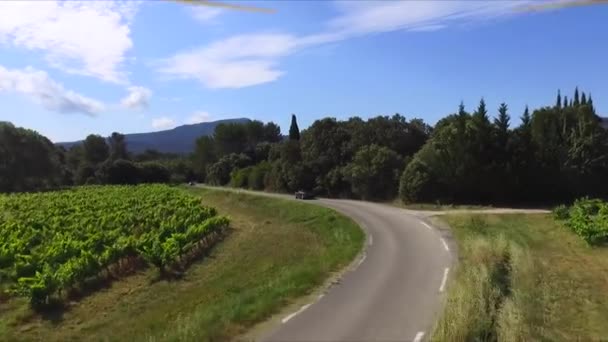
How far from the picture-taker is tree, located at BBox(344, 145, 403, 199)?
2537 inches

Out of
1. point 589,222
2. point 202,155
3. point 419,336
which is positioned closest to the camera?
point 419,336

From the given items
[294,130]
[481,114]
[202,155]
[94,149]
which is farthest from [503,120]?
[94,149]

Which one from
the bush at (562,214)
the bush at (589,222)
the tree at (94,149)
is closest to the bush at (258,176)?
the bush at (562,214)

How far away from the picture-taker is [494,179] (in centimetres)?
5203

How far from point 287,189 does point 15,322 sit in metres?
62.7

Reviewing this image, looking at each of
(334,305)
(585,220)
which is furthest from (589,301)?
(585,220)

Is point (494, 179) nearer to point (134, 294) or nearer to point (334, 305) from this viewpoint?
point (134, 294)

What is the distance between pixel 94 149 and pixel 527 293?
161526 millimetres

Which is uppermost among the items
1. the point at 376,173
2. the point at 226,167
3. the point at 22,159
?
the point at 22,159

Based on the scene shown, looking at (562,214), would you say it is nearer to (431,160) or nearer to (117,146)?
(431,160)

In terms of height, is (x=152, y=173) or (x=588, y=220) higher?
(x=152, y=173)

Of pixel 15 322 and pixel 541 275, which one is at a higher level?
pixel 541 275

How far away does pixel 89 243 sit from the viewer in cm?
3184

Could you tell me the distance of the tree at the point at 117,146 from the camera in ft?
564
